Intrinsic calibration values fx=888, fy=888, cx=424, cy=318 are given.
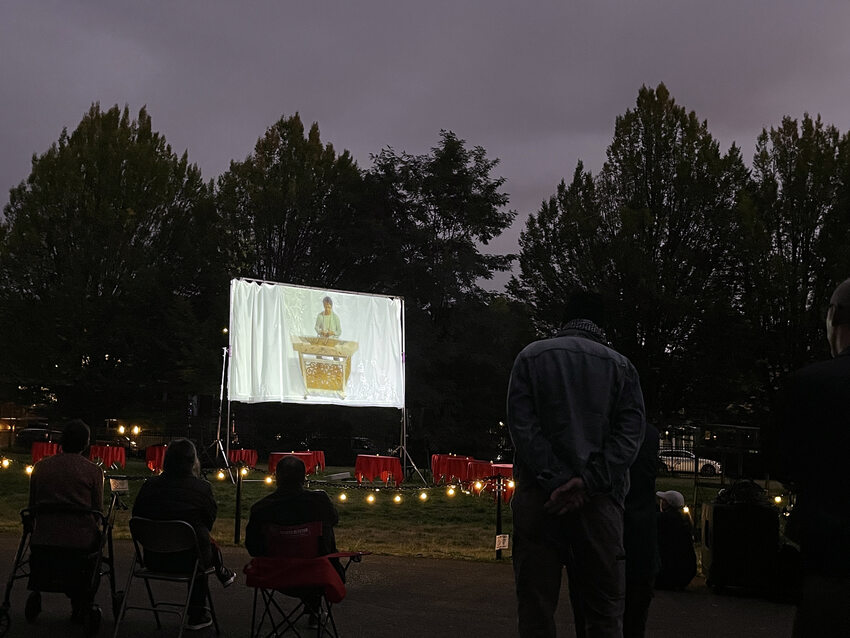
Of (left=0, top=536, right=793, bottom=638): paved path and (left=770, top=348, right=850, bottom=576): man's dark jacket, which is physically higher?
(left=770, top=348, right=850, bottom=576): man's dark jacket

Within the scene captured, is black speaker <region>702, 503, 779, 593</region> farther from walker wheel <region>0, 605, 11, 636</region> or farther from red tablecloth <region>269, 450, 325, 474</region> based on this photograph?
red tablecloth <region>269, 450, 325, 474</region>

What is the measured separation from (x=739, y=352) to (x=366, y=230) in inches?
597

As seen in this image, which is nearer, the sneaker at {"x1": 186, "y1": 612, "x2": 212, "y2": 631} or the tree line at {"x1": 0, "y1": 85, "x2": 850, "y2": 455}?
the sneaker at {"x1": 186, "y1": 612, "x2": 212, "y2": 631}

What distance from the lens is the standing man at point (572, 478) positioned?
3.22m

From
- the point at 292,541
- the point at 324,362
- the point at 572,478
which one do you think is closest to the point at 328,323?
the point at 324,362

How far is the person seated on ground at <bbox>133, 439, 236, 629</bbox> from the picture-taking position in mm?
5371

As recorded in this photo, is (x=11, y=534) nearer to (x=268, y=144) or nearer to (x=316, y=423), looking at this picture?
(x=316, y=423)

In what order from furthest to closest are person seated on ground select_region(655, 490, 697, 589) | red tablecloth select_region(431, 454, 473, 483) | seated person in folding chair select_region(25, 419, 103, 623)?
red tablecloth select_region(431, 454, 473, 483) < person seated on ground select_region(655, 490, 697, 589) < seated person in folding chair select_region(25, 419, 103, 623)

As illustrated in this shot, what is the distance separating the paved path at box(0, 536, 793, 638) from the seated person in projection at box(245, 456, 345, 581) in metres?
0.92

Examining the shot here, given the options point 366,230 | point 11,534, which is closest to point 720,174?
point 366,230

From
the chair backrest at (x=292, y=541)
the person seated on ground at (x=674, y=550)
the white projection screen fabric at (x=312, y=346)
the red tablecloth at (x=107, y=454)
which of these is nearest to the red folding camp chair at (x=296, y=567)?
the chair backrest at (x=292, y=541)

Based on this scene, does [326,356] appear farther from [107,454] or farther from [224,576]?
[224,576]

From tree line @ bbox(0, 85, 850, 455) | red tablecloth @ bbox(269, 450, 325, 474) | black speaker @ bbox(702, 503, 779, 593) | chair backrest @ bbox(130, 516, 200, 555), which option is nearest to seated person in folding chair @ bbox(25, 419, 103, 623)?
chair backrest @ bbox(130, 516, 200, 555)

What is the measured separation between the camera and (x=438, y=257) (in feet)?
114
